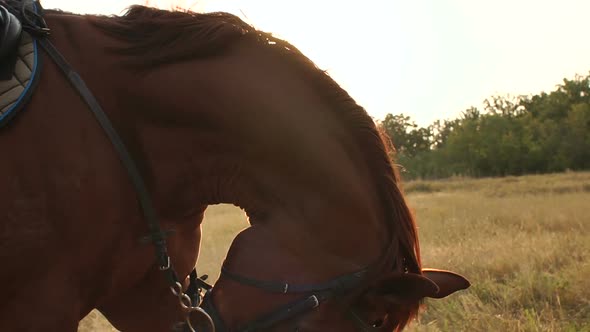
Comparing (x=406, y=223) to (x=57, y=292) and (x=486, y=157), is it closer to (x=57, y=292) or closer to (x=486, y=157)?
(x=57, y=292)

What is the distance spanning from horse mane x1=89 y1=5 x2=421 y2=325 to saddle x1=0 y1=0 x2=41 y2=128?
0.97 ft

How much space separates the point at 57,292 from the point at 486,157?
55579mm

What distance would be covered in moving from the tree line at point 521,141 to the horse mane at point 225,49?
4297 cm

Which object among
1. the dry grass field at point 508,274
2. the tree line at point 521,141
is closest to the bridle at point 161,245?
the dry grass field at point 508,274

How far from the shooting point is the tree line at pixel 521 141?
4681cm

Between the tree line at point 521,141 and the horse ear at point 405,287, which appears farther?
the tree line at point 521,141

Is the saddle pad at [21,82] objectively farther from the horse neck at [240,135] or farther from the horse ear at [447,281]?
the horse ear at [447,281]

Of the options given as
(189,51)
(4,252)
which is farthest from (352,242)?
(4,252)

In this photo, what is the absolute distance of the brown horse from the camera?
1.94 m

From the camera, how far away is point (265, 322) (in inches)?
79.7

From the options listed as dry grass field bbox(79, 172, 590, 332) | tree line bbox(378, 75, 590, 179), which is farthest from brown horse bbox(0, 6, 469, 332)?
tree line bbox(378, 75, 590, 179)

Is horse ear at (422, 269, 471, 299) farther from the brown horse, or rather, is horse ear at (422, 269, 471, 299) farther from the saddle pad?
the saddle pad

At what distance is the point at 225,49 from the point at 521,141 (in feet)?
180

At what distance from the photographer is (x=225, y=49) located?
7.45ft
